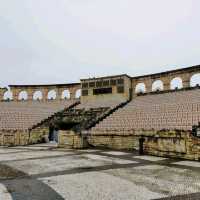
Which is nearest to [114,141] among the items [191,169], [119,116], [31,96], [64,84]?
[119,116]

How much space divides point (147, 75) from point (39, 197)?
22.9m

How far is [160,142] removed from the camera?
1364 cm

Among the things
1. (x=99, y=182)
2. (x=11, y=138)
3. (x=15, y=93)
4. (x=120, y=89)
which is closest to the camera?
(x=99, y=182)

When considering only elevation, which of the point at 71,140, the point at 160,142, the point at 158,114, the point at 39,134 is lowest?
the point at 71,140

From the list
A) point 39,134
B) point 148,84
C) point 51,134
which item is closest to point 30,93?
point 51,134

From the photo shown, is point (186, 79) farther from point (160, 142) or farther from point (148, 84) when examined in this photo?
point (160, 142)

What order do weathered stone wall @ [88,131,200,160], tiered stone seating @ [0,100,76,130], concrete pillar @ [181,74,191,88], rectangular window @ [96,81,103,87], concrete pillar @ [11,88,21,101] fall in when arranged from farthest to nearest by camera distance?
concrete pillar @ [11,88,21,101], rectangular window @ [96,81,103,87], concrete pillar @ [181,74,191,88], tiered stone seating @ [0,100,76,130], weathered stone wall @ [88,131,200,160]

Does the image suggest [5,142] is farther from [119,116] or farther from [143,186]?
[143,186]

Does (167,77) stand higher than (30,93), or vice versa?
(167,77)

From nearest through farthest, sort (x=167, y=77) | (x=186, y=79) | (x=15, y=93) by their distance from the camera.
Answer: (x=186, y=79) → (x=167, y=77) → (x=15, y=93)

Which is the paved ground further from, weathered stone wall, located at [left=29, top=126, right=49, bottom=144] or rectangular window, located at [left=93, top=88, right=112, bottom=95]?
rectangular window, located at [left=93, top=88, right=112, bottom=95]

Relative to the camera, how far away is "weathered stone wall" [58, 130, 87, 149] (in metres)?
18.2

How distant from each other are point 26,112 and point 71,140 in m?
10.9

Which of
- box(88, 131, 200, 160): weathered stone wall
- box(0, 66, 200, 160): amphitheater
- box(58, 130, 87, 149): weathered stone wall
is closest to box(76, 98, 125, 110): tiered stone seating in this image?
box(0, 66, 200, 160): amphitheater
